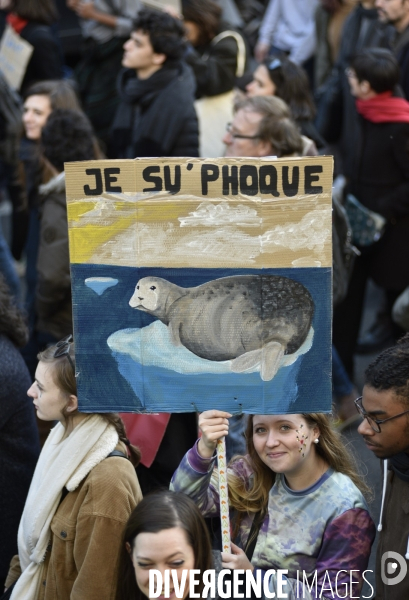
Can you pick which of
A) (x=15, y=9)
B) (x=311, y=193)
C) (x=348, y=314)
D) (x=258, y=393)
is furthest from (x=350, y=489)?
(x=15, y=9)

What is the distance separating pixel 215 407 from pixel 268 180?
671mm

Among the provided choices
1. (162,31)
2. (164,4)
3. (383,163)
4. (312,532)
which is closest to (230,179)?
(312,532)

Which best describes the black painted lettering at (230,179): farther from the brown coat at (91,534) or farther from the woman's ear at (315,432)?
the brown coat at (91,534)

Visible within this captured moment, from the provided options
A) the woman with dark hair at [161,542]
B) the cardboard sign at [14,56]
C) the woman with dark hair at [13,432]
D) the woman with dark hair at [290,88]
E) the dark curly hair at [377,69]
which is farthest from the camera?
the cardboard sign at [14,56]

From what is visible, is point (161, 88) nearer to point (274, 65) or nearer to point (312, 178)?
point (274, 65)

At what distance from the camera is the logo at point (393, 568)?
8.73ft

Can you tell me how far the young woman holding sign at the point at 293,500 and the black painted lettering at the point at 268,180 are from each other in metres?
0.65

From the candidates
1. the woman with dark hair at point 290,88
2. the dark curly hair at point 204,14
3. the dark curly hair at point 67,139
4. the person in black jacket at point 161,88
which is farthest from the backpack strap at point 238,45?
the dark curly hair at point 67,139

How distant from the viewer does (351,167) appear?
5367 mm

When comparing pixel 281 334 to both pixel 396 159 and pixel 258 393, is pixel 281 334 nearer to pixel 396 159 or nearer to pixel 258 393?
pixel 258 393

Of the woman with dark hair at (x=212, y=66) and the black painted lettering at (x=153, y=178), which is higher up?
the black painted lettering at (x=153, y=178)

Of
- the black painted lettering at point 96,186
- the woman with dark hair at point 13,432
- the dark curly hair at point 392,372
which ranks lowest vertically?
the woman with dark hair at point 13,432

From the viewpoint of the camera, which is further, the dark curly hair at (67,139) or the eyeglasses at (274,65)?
the eyeglasses at (274,65)

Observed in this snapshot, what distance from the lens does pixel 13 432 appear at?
3.41 m
